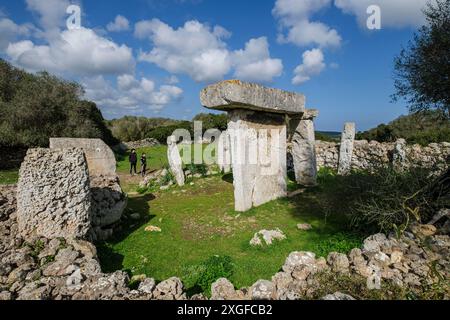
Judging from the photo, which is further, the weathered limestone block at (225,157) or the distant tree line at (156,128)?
the distant tree line at (156,128)

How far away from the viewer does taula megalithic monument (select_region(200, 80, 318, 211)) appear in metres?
7.26

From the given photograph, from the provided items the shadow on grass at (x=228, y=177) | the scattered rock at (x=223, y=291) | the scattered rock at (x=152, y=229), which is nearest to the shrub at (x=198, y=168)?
the shadow on grass at (x=228, y=177)

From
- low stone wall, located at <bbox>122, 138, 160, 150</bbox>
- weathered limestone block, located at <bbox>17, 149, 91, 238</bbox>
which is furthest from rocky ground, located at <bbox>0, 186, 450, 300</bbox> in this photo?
low stone wall, located at <bbox>122, 138, 160, 150</bbox>

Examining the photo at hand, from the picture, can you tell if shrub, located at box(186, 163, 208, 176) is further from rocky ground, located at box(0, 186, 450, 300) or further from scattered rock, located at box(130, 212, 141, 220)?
rocky ground, located at box(0, 186, 450, 300)

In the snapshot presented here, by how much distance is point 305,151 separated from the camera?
11445mm

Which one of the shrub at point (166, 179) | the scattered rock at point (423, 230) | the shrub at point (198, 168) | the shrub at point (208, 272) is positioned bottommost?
the shrub at point (208, 272)

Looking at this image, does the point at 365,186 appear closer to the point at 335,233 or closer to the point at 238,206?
the point at 335,233

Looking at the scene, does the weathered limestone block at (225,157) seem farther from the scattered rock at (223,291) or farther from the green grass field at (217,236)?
the scattered rock at (223,291)

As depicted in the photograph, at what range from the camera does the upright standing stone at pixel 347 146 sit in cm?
1299

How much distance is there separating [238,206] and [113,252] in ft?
11.7

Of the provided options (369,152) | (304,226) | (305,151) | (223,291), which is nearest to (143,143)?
(305,151)

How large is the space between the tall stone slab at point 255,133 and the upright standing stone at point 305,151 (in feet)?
4.84

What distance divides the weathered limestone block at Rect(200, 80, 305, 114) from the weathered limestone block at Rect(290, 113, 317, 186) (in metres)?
2.75

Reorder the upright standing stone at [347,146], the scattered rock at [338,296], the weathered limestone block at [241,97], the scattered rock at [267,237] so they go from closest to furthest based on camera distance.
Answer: the scattered rock at [338,296], the scattered rock at [267,237], the weathered limestone block at [241,97], the upright standing stone at [347,146]
